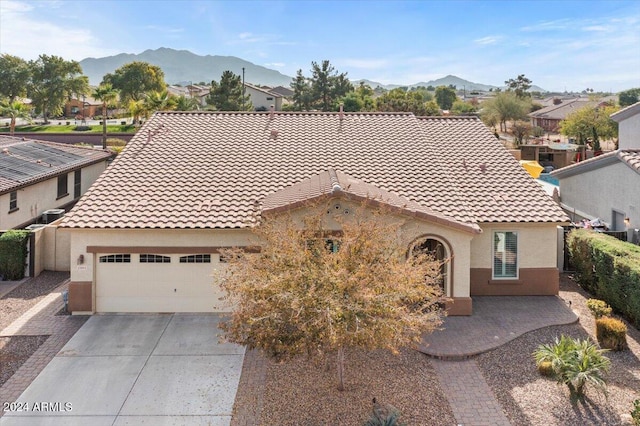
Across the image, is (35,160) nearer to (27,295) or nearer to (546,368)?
(27,295)

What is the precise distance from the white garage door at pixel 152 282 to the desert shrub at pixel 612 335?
36.5ft

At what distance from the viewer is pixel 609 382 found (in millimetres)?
11398

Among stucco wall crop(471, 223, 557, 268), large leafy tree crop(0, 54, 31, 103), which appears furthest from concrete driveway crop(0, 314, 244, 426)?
large leafy tree crop(0, 54, 31, 103)

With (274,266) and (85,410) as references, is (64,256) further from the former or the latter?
(274,266)

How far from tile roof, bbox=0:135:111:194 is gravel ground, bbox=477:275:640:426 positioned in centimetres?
2142

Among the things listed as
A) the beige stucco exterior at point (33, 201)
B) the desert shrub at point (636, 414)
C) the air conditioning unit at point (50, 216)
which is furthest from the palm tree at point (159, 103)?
the desert shrub at point (636, 414)

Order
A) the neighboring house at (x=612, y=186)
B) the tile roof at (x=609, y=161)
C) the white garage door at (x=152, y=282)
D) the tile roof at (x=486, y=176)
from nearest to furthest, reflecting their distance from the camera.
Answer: the white garage door at (x=152, y=282) → the tile roof at (x=486, y=176) → the tile roof at (x=609, y=161) → the neighboring house at (x=612, y=186)

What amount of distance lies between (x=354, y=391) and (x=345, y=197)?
5598 millimetres

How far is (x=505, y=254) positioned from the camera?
672 inches

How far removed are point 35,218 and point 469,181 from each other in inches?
844

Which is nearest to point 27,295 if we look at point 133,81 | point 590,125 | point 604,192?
point 604,192

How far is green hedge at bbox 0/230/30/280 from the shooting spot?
18719 mm

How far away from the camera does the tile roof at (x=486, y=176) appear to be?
1666 centimetres

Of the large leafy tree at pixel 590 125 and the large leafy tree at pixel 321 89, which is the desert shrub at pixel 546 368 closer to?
the large leafy tree at pixel 590 125
